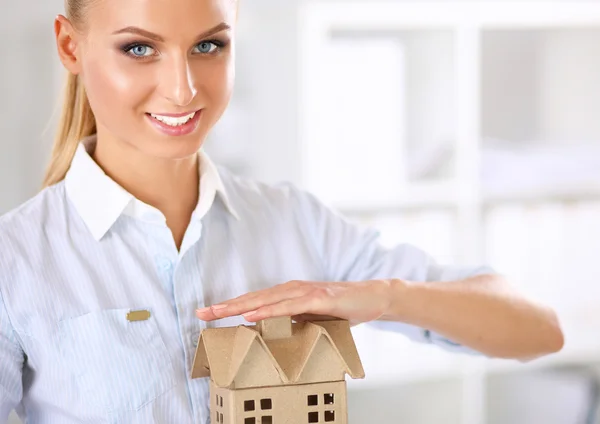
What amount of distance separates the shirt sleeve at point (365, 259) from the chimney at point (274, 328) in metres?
0.37

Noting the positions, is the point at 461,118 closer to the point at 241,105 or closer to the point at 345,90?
the point at 345,90

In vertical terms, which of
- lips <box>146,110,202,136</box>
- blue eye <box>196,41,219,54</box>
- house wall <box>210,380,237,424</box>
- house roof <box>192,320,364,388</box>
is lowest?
house wall <box>210,380,237,424</box>

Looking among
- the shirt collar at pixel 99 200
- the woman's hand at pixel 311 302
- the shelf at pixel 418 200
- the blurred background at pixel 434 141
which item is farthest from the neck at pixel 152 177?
the shelf at pixel 418 200

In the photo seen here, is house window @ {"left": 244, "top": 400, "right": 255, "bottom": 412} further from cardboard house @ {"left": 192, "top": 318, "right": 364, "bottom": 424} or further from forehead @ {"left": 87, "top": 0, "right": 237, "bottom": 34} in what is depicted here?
forehead @ {"left": 87, "top": 0, "right": 237, "bottom": 34}

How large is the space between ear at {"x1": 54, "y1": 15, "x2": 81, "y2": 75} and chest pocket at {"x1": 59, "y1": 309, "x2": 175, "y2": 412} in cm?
35

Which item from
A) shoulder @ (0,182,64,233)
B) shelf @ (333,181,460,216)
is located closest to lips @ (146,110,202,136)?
shoulder @ (0,182,64,233)

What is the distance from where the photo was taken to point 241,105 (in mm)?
2801

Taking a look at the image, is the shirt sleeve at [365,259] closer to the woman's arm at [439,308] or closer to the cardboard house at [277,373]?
the woman's arm at [439,308]

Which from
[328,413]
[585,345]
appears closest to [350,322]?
[328,413]

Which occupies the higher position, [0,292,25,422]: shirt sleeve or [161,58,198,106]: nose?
[161,58,198,106]: nose

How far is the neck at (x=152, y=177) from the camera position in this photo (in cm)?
136

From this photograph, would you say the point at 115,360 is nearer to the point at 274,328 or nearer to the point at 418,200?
the point at 274,328

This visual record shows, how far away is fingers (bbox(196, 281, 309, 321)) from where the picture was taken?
1.16 m

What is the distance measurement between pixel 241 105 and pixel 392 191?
0.51 meters
